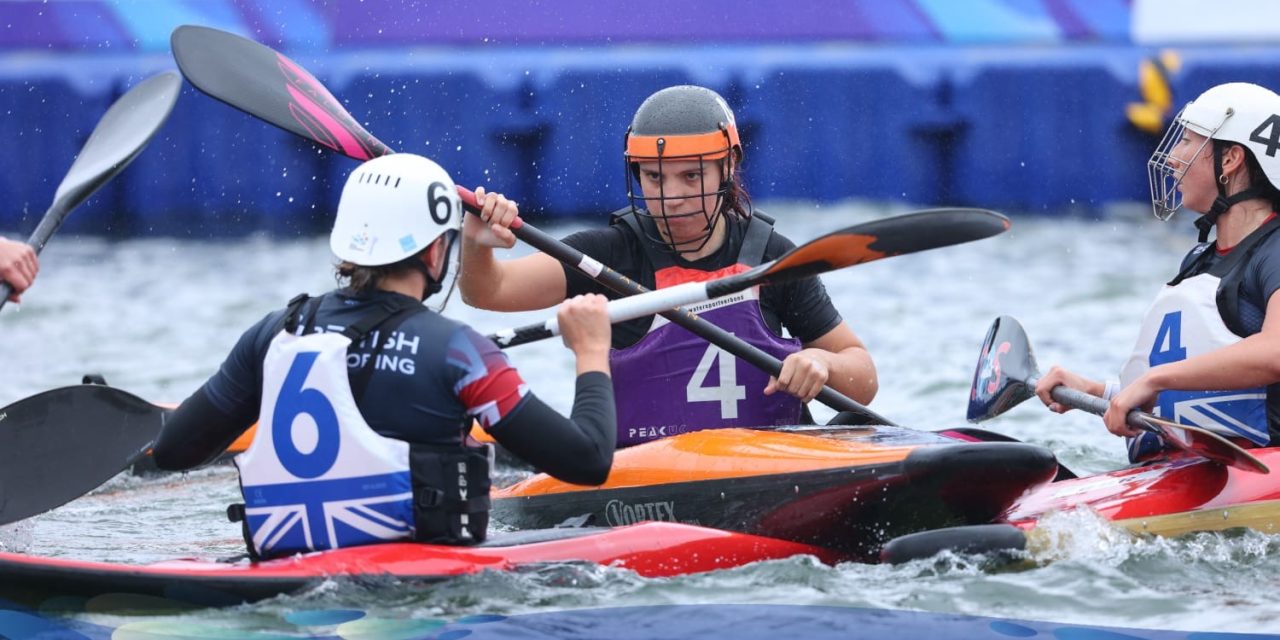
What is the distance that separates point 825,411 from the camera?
840cm

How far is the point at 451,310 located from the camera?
10969mm

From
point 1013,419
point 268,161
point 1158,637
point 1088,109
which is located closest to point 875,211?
point 1088,109

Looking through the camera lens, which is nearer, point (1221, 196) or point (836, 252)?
point (836, 252)

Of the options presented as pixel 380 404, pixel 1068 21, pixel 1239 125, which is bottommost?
pixel 380 404

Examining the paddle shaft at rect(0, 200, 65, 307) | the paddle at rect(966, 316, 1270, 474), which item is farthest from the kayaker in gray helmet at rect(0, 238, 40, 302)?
the paddle at rect(966, 316, 1270, 474)

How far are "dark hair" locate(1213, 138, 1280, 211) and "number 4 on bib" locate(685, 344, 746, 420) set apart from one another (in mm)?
1548

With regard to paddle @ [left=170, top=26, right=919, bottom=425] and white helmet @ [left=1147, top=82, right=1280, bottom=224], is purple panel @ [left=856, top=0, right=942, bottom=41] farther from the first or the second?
white helmet @ [left=1147, top=82, right=1280, bottom=224]

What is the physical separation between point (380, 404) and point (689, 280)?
1584 mm

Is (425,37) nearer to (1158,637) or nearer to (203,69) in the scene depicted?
(203,69)

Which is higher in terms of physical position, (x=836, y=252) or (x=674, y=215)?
(x=674, y=215)

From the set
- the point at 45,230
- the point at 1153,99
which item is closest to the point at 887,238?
the point at 45,230

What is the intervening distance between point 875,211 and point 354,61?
4.30 m

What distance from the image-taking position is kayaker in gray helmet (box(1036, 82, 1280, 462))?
457 cm

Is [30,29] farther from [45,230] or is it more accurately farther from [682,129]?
[682,129]
